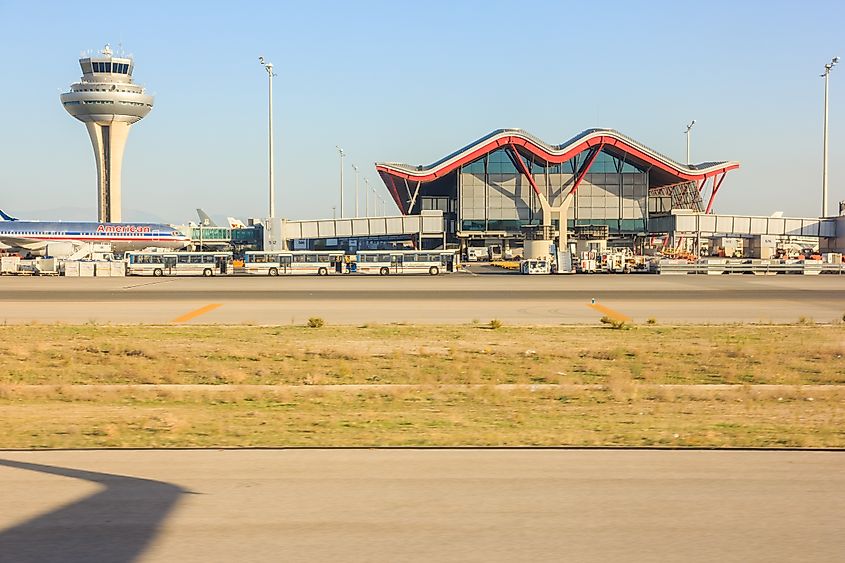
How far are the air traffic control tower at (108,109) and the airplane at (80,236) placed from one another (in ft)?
224

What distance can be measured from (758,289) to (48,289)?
45233mm

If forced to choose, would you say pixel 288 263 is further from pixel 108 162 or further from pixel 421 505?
pixel 108 162

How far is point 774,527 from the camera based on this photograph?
766 cm

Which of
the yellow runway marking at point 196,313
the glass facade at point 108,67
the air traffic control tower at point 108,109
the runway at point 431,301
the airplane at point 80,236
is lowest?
the yellow runway marking at point 196,313

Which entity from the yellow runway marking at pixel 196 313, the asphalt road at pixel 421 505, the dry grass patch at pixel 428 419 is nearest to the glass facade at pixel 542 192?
the yellow runway marking at pixel 196 313

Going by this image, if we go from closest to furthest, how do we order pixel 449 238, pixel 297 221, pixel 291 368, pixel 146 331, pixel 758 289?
pixel 291 368 → pixel 146 331 → pixel 758 289 → pixel 297 221 → pixel 449 238

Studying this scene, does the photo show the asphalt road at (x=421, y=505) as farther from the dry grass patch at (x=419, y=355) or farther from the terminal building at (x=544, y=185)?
the terminal building at (x=544, y=185)

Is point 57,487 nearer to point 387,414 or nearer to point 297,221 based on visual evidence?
point 387,414

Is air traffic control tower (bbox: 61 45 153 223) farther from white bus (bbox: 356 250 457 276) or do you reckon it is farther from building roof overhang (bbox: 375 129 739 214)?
white bus (bbox: 356 250 457 276)

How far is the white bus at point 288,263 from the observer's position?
255 ft

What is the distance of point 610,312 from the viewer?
1451 inches

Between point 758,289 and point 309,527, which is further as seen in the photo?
point 758,289

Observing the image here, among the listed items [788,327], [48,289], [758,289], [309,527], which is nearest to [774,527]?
[309,527]

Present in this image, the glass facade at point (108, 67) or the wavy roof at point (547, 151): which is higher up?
the glass facade at point (108, 67)
